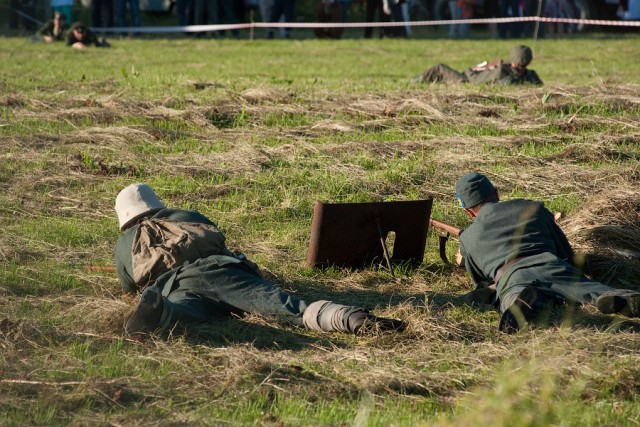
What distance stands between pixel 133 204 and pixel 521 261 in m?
2.45

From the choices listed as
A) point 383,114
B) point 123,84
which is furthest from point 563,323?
point 123,84

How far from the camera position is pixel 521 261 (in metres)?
6.37

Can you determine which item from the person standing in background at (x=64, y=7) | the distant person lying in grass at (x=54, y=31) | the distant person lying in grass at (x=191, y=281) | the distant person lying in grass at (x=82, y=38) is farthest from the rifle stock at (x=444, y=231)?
the person standing in background at (x=64, y=7)

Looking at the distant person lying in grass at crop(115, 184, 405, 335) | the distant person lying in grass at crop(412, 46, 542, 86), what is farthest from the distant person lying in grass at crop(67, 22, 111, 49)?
the distant person lying in grass at crop(115, 184, 405, 335)

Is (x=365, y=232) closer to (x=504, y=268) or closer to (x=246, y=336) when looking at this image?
(x=504, y=268)

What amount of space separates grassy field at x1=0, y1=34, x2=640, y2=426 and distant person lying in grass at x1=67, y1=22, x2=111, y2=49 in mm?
2035

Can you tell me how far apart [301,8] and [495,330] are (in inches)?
920

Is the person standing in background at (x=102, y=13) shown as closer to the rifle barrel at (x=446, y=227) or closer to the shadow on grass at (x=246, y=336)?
the rifle barrel at (x=446, y=227)

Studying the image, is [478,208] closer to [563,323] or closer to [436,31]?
[563,323]

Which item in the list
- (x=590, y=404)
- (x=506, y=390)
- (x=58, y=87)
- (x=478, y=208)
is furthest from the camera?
(x=58, y=87)

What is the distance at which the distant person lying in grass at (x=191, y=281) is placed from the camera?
5.56 metres

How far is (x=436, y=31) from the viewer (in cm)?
2666

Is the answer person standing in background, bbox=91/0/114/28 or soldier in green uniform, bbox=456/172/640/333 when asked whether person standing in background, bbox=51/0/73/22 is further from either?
soldier in green uniform, bbox=456/172/640/333

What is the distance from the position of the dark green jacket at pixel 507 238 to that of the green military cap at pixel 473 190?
122mm
